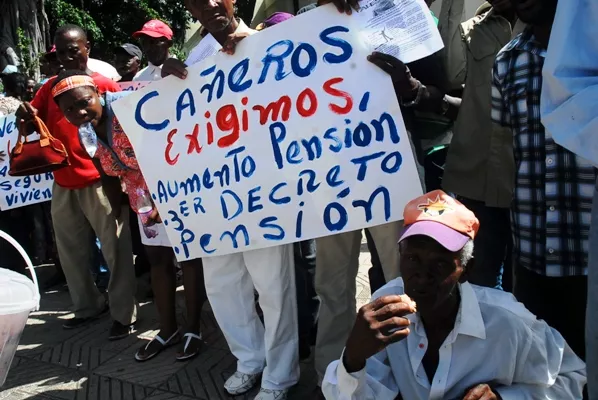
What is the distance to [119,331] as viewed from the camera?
159 inches

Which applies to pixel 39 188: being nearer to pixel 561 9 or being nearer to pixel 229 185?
pixel 229 185

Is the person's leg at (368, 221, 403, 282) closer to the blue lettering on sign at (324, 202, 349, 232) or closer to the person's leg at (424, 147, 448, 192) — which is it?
the blue lettering on sign at (324, 202, 349, 232)

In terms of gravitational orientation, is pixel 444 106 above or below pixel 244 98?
below

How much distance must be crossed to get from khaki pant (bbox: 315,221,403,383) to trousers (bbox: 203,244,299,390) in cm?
16

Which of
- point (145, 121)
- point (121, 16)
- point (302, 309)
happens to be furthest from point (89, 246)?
point (121, 16)

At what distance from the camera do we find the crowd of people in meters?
1.74

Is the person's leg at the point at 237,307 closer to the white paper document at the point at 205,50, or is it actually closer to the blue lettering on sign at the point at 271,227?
the blue lettering on sign at the point at 271,227

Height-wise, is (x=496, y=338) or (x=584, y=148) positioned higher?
(x=584, y=148)

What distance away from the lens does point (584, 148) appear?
1.09 meters

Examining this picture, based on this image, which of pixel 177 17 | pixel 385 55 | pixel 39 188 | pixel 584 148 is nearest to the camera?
pixel 584 148

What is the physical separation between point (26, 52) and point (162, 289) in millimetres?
9707

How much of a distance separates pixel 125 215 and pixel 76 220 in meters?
0.33

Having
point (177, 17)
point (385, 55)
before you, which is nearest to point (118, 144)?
point (385, 55)

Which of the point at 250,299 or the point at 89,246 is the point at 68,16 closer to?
the point at 89,246
